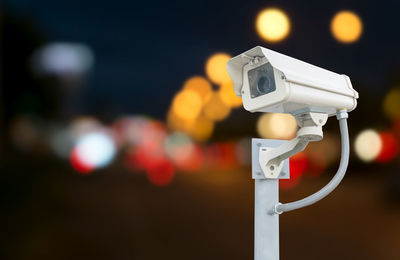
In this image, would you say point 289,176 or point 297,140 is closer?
point 297,140

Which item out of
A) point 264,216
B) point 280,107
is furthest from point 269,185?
point 280,107

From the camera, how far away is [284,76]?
69 cm

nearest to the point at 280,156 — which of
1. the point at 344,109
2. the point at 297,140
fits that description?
the point at 297,140

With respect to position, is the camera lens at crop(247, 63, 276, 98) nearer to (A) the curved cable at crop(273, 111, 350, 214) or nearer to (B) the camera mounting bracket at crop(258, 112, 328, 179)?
(B) the camera mounting bracket at crop(258, 112, 328, 179)

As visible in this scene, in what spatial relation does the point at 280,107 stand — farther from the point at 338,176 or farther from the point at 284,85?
the point at 338,176

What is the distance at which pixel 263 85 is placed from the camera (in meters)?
0.75

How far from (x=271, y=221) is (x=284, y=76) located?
0.38 meters

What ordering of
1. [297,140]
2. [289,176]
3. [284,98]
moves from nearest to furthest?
[284,98] < [297,140] < [289,176]

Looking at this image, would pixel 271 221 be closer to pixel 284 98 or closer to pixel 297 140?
pixel 297 140

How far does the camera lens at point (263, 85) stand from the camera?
2.41ft

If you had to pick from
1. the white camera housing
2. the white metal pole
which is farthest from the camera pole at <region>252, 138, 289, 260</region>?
the white camera housing

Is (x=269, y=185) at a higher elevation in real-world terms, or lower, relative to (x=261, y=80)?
lower

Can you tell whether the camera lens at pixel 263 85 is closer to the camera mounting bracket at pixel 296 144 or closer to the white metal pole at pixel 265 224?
the camera mounting bracket at pixel 296 144

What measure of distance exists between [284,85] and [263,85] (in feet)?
0.22
